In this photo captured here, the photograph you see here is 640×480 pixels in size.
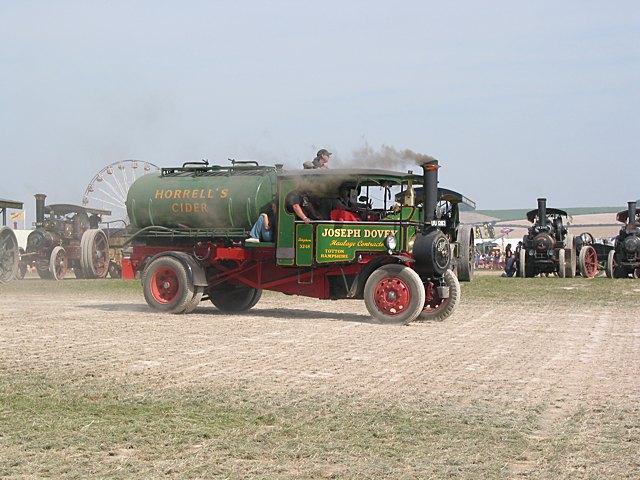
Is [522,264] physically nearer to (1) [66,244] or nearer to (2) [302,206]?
(1) [66,244]

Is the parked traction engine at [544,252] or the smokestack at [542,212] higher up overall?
the smokestack at [542,212]

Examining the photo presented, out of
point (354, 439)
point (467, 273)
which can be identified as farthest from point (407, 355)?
point (467, 273)

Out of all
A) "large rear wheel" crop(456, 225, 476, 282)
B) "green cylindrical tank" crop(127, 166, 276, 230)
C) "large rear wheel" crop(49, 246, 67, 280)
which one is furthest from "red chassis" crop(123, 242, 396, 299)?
"large rear wheel" crop(49, 246, 67, 280)

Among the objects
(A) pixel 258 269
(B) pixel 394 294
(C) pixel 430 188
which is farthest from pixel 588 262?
(B) pixel 394 294

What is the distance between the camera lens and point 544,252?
32.1 m

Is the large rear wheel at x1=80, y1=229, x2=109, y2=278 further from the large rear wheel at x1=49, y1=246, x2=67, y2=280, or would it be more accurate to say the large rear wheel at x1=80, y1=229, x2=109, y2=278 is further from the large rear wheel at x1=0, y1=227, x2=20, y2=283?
the large rear wheel at x1=0, y1=227, x2=20, y2=283

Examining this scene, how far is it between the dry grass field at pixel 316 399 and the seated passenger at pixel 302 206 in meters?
1.51

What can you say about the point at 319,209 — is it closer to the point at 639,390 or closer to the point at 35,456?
the point at 639,390

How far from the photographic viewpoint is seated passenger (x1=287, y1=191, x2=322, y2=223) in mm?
14320

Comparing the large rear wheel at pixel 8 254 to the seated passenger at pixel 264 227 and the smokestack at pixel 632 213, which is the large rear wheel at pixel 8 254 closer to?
the seated passenger at pixel 264 227

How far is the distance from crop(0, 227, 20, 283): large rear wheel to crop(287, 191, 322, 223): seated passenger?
11643mm

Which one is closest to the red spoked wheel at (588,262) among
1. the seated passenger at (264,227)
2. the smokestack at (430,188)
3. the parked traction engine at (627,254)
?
the parked traction engine at (627,254)

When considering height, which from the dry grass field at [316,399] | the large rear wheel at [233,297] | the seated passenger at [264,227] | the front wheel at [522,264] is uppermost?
the seated passenger at [264,227]

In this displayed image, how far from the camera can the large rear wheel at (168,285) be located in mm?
14992
